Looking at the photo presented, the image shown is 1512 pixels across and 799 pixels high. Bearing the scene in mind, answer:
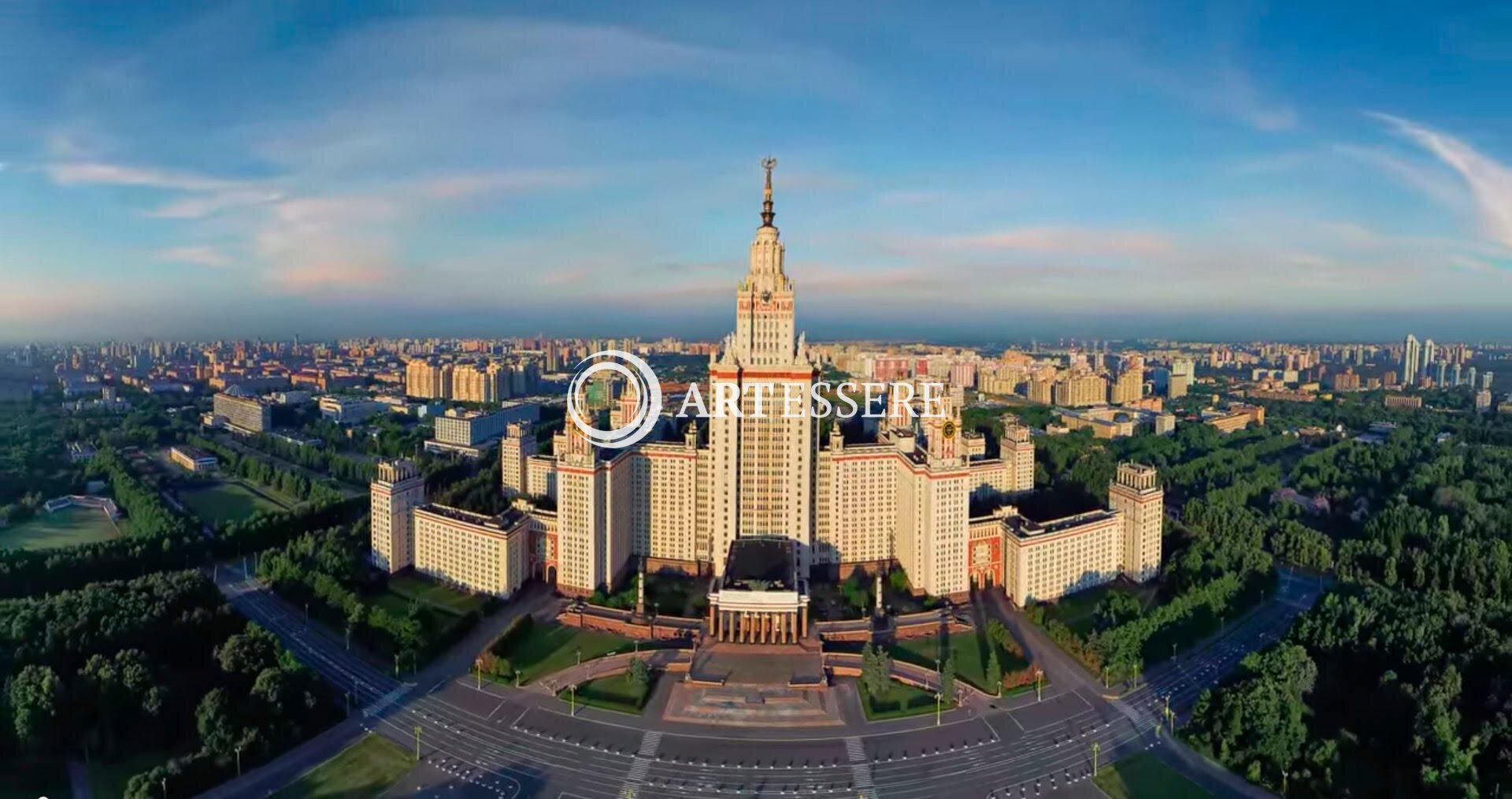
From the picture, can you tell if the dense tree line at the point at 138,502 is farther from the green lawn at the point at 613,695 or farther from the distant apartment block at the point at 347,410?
the green lawn at the point at 613,695

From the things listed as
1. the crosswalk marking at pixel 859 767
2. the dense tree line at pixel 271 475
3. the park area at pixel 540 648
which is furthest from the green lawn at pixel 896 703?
the dense tree line at pixel 271 475

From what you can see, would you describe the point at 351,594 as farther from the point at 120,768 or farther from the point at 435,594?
the point at 120,768

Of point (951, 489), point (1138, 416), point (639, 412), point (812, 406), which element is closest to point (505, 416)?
point (639, 412)

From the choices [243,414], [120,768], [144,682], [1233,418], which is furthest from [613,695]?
[1233,418]

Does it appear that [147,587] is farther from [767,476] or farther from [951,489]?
[951,489]

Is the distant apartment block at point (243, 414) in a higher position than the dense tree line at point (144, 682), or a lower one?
higher

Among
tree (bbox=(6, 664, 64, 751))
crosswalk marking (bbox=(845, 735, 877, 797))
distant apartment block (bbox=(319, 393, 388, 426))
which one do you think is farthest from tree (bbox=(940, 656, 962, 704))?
distant apartment block (bbox=(319, 393, 388, 426))
